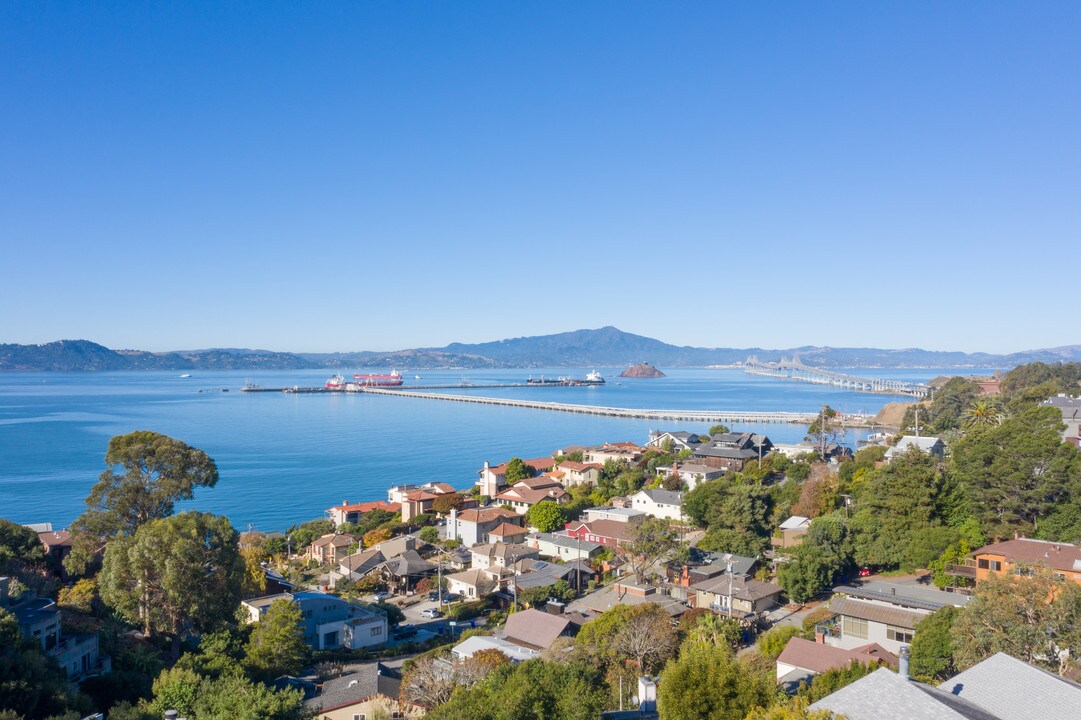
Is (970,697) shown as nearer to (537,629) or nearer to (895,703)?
(895,703)

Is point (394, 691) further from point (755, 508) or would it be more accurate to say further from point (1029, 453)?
point (1029, 453)

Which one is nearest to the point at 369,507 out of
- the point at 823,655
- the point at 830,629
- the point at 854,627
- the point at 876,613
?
the point at 830,629

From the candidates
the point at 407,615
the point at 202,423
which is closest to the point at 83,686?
the point at 407,615

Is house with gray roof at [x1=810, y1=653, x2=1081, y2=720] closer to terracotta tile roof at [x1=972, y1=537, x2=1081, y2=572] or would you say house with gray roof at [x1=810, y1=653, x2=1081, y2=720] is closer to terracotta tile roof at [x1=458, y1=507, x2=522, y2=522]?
terracotta tile roof at [x1=972, y1=537, x2=1081, y2=572]

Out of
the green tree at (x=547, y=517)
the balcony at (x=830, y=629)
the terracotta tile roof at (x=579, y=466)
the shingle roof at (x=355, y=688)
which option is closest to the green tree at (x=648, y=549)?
the balcony at (x=830, y=629)

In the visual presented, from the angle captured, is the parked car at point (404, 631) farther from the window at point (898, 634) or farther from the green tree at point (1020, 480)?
the green tree at point (1020, 480)

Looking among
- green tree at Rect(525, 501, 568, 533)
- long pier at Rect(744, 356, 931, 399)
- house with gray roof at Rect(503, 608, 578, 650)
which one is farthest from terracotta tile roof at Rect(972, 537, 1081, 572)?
long pier at Rect(744, 356, 931, 399)
